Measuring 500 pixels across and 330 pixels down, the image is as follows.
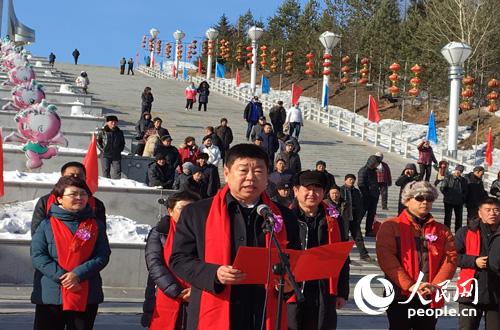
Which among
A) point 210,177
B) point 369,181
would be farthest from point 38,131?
point 369,181

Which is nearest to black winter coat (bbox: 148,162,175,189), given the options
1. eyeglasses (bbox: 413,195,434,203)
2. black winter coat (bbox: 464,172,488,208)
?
black winter coat (bbox: 464,172,488,208)

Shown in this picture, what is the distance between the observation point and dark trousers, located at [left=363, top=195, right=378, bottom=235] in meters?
16.7

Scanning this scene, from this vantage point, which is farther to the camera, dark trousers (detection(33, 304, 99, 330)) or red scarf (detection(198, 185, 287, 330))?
dark trousers (detection(33, 304, 99, 330))

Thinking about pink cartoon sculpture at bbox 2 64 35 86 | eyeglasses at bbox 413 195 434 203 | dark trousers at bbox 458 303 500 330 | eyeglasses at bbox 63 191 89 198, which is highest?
pink cartoon sculpture at bbox 2 64 35 86

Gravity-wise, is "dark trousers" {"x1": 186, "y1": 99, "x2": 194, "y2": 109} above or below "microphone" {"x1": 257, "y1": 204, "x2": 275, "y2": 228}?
above

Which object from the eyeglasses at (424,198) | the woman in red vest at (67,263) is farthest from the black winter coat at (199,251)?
the eyeglasses at (424,198)

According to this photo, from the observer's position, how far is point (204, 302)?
493 centimetres

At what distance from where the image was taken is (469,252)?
8.02 m

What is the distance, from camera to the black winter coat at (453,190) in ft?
58.4

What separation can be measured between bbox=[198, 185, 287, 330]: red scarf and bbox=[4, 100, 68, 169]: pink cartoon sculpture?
11710 millimetres

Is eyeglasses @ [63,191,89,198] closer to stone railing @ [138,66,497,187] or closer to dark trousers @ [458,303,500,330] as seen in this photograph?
dark trousers @ [458,303,500,330]

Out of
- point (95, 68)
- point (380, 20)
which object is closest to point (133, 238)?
point (380, 20)

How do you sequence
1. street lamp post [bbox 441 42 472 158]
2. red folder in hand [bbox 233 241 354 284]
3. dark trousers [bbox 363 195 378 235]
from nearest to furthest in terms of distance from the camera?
red folder in hand [bbox 233 241 354 284]
dark trousers [bbox 363 195 378 235]
street lamp post [bbox 441 42 472 158]

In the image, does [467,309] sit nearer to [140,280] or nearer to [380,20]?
[140,280]
